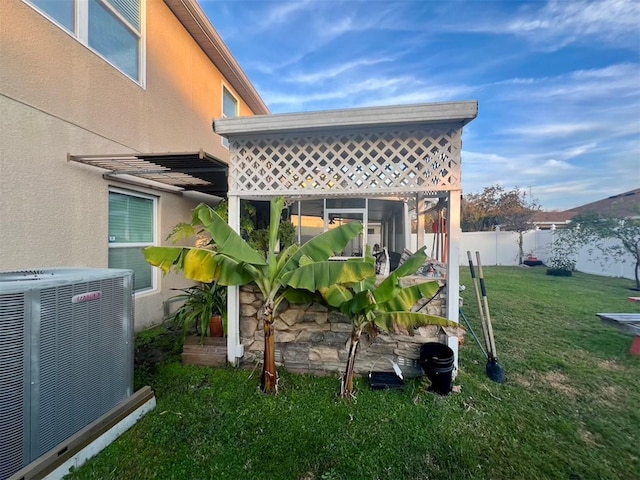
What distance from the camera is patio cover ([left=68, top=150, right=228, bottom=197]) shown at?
421 centimetres

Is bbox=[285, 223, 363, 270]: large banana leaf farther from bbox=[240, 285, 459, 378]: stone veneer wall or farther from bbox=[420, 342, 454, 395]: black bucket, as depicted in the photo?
bbox=[420, 342, 454, 395]: black bucket

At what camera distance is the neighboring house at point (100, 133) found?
12.1 feet

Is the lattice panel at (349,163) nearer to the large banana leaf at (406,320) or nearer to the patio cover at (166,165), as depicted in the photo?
the patio cover at (166,165)

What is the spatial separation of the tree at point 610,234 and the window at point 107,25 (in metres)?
18.5

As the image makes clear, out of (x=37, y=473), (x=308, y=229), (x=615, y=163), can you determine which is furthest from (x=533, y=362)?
(x=615, y=163)

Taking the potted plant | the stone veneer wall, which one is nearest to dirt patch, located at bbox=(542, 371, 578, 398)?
the stone veneer wall

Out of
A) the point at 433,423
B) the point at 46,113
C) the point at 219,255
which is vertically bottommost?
the point at 433,423

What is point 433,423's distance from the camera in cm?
336

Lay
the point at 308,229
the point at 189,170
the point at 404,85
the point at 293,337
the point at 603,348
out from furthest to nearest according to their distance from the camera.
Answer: the point at 308,229, the point at 404,85, the point at 603,348, the point at 189,170, the point at 293,337

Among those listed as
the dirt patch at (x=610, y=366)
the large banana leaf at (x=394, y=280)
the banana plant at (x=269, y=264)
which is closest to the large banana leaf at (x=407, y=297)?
the large banana leaf at (x=394, y=280)

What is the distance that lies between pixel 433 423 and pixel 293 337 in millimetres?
2331

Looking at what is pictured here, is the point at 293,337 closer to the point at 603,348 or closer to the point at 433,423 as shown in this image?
the point at 433,423

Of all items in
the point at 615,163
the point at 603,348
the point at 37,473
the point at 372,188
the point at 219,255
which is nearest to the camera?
the point at 37,473

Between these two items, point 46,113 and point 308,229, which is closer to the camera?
point 46,113
